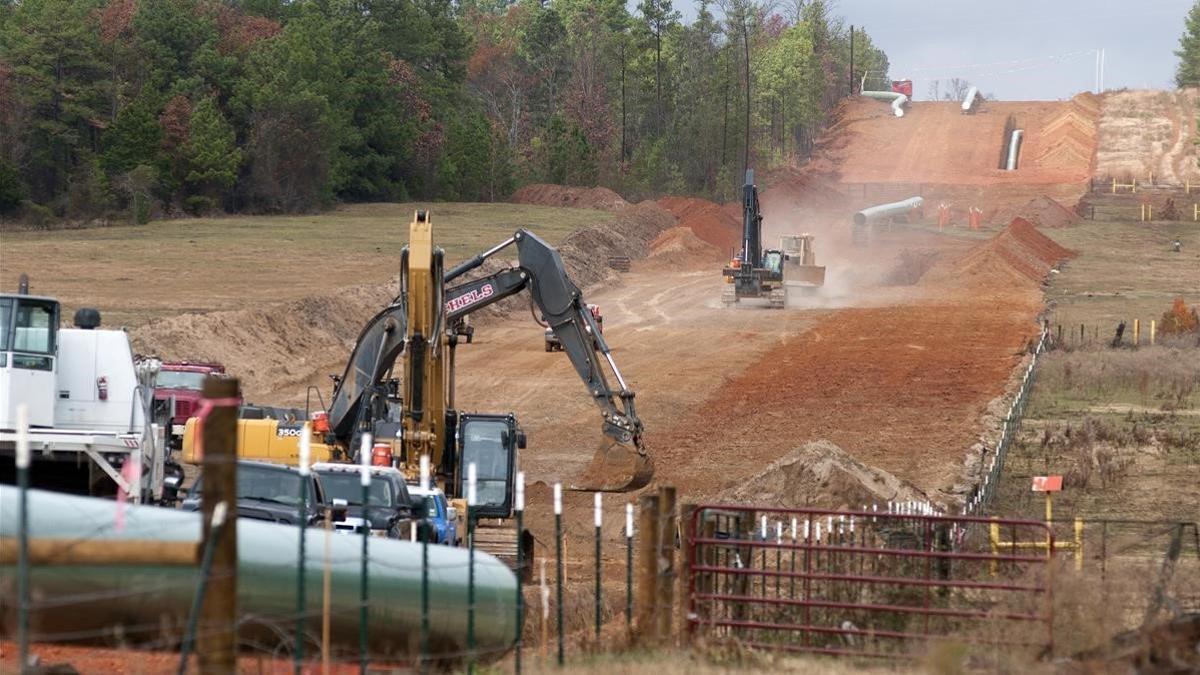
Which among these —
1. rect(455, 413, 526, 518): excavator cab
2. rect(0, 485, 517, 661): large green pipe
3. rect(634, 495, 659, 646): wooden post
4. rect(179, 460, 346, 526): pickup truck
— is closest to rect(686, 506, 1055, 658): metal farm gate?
rect(634, 495, 659, 646): wooden post

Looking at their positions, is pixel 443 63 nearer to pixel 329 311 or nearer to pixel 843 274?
pixel 843 274

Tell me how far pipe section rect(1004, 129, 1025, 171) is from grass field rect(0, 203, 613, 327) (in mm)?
35182

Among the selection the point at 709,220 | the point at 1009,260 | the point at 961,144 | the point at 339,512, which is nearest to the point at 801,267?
the point at 1009,260

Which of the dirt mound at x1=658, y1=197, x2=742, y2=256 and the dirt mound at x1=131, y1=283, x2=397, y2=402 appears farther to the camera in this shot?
the dirt mound at x1=658, y1=197, x2=742, y2=256

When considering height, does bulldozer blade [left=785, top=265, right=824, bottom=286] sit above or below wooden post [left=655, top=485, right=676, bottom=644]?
above

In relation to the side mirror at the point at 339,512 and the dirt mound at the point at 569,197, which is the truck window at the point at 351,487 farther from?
the dirt mound at the point at 569,197

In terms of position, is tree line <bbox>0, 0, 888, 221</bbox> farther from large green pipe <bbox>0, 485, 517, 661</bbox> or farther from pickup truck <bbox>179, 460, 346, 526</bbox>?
large green pipe <bbox>0, 485, 517, 661</bbox>

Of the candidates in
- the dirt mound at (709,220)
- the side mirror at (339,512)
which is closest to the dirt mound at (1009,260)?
the dirt mound at (709,220)

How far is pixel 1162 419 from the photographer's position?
1576 inches

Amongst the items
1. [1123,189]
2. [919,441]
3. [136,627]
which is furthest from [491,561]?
[1123,189]

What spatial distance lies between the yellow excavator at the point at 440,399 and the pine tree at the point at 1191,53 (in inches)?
6663

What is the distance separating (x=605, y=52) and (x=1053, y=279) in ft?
255

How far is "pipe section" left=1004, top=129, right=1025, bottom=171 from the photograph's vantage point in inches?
4863

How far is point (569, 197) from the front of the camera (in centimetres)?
11231
